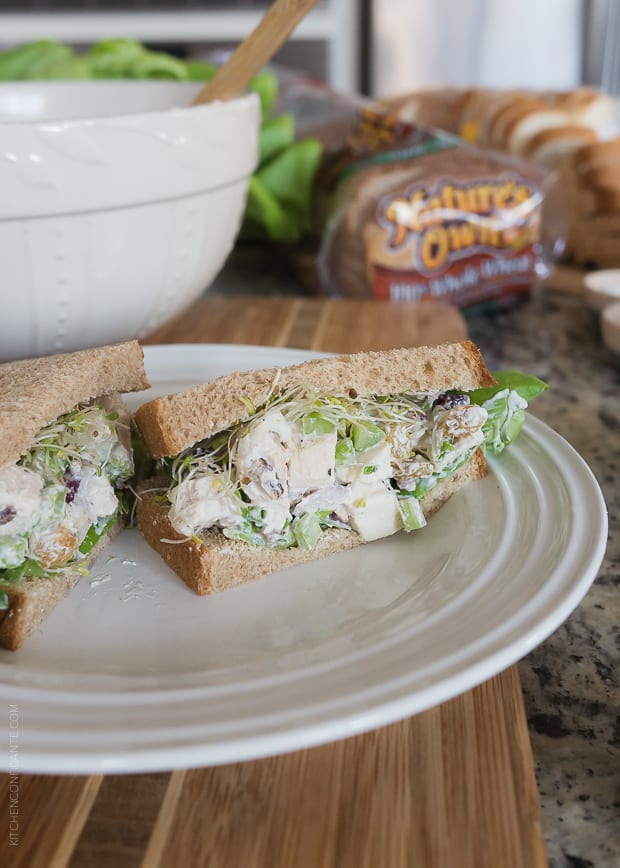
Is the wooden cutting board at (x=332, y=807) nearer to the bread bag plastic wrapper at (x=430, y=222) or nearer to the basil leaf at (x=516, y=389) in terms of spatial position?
the basil leaf at (x=516, y=389)

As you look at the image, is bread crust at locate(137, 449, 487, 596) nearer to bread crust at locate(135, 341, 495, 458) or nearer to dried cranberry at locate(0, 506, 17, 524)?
bread crust at locate(135, 341, 495, 458)

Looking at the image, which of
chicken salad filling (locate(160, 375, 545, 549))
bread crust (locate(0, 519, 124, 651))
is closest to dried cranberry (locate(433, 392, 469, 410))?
chicken salad filling (locate(160, 375, 545, 549))

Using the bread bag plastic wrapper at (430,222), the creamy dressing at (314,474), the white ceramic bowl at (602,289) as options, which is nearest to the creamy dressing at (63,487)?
the creamy dressing at (314,474)

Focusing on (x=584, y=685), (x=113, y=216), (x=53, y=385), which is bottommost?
(x=584, y=685)

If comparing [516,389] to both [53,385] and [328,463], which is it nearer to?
[328,463]

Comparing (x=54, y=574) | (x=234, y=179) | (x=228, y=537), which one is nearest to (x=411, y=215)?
(x=234, y=179)

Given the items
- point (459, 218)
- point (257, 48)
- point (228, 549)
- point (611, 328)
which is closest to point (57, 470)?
point (228, 549)
